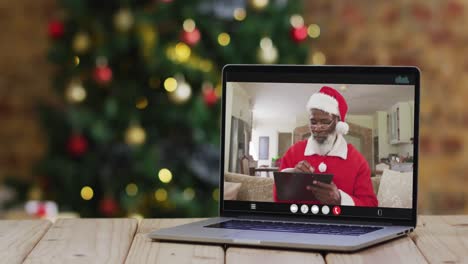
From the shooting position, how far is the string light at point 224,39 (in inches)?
106

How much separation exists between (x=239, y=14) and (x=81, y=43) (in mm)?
532

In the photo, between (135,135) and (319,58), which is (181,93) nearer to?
(135,135)

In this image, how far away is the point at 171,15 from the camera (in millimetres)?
2646

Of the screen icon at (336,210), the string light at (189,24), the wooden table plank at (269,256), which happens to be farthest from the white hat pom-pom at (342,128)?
the string light at (189,24)

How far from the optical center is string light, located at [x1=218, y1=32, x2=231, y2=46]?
2680mm

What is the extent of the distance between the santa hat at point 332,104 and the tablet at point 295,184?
0.25 ft

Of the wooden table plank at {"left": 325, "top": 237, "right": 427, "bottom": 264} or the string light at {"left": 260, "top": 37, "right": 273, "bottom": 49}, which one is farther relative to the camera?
the string light at {"left": 260, "top": 37, "right": 273, "bottom": 49}

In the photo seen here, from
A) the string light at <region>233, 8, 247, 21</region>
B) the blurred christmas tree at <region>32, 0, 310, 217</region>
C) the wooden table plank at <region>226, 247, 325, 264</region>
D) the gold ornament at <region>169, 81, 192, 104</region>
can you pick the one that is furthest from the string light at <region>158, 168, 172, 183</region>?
the wooden table plank at <region>226, 247, 325, 264</region>

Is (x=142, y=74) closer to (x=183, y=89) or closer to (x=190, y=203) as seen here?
(x=183, y=89)

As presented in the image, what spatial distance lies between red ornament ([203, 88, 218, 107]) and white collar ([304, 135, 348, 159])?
1.50 m

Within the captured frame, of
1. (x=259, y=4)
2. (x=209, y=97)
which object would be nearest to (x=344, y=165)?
(x=209, y=97)

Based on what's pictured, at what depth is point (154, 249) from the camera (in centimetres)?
98

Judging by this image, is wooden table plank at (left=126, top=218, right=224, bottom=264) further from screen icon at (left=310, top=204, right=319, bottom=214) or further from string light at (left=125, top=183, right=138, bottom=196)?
string light at (left=125, top=183, right=138, bottom=196)

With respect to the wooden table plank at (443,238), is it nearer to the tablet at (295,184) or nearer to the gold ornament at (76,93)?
the tablet at (295,184)
